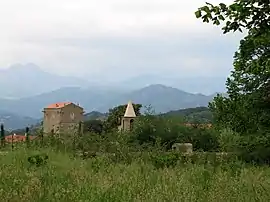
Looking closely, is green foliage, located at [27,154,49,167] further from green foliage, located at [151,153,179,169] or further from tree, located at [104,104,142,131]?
tree, located at [104,104,142,131]

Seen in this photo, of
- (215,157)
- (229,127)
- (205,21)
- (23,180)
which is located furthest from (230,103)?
(205,21)

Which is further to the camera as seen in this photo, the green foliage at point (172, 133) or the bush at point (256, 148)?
the green foliage at point (172, 133)

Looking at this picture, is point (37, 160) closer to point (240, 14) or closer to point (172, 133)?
point (240, 14)

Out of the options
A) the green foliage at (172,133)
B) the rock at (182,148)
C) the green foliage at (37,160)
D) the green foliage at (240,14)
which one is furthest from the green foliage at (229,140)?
the green foliage at (240,14)

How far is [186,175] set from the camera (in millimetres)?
10430

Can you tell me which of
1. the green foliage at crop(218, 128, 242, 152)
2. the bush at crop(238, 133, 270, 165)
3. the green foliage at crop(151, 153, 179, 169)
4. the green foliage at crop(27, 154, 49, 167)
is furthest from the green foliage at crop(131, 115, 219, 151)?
the green foliage at crop(27, 154, 49, 167)

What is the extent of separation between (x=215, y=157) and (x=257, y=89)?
958 cm

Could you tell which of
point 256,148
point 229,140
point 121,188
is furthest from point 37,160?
point 229,140

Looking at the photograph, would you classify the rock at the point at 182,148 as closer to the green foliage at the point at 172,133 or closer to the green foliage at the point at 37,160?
the green foliage at the point at 172,133

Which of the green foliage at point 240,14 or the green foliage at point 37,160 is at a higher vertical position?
the green foliage at point 240,14

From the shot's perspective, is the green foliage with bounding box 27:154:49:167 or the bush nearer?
the green foliage with bounding box 27:154:49:167

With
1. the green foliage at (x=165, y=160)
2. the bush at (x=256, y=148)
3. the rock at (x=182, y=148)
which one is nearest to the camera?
the green foliage at (x=165, y=160)

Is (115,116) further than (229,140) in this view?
Yes

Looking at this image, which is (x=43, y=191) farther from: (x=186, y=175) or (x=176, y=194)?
(x=186, y=175)
